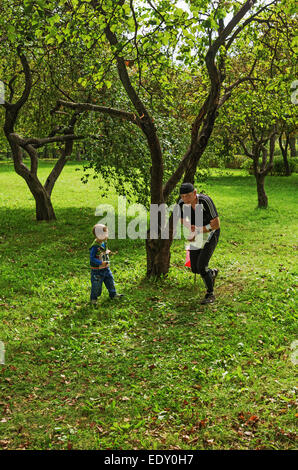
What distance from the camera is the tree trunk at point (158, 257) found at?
10.6 metres

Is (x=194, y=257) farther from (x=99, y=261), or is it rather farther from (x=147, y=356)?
(x=147, y=356)

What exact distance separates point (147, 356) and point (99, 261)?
2.42m

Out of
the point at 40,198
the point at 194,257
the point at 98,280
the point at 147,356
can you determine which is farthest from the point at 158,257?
the point at 40,198

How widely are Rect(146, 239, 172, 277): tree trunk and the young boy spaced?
1784 mm

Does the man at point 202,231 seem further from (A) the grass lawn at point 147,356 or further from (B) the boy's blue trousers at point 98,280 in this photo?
(B) the boy's blue trousers at point 98,280

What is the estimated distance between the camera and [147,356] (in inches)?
279

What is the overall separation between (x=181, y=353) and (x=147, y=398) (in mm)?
1360

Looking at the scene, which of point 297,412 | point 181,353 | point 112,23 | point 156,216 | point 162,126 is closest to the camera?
point 297,412

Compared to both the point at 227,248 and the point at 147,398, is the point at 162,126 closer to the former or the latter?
the point at 227,248

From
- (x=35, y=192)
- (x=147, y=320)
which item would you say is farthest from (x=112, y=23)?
(x=35, y=192)

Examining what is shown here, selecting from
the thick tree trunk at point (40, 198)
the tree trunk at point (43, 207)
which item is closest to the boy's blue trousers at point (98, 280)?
the thick tree trunk at point (40, 198)

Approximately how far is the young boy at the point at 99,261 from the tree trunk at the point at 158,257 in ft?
5.85

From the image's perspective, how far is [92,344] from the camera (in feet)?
24.6

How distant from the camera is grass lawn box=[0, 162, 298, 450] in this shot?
5.22m
